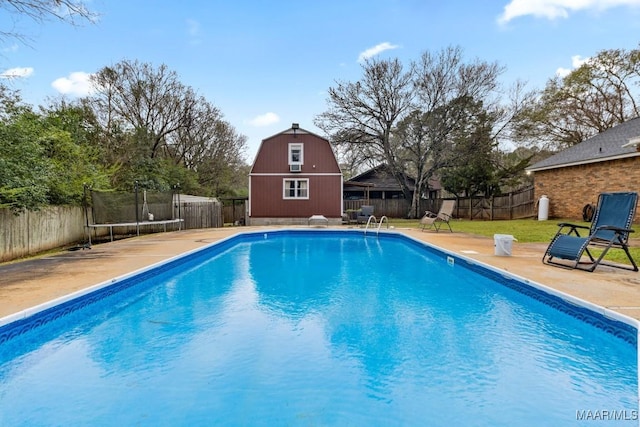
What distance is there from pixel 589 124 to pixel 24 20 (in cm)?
2439

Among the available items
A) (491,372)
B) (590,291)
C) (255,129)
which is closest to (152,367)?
(491,372)

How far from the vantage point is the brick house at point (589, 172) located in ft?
37.2

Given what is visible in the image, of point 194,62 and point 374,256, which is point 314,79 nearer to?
point 194,62

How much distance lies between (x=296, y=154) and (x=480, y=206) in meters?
10.6

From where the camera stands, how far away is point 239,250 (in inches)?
367

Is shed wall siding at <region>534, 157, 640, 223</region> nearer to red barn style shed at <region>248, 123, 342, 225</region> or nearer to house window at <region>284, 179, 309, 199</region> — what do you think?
red barn style shed at <region>248, 123, 342, 225</region>

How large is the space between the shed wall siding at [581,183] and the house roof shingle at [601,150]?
326 mm

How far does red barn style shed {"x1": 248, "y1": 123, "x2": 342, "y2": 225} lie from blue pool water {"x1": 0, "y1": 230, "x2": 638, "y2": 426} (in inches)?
439

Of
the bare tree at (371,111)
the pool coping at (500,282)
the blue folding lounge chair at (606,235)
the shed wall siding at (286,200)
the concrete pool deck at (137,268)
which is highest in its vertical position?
the bare tree at (371,111)

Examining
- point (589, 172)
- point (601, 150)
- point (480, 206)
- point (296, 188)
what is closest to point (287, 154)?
point (296, 188)

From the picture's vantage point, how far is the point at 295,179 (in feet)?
53.7

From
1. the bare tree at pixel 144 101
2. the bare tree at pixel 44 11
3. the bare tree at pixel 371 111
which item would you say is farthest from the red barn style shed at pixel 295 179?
the bare tree at pixel 44 11

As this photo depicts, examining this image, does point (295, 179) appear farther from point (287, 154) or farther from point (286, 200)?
point (287, 154)

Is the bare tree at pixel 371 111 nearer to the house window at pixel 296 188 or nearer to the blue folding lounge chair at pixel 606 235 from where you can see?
the house window at pixel 296 188
